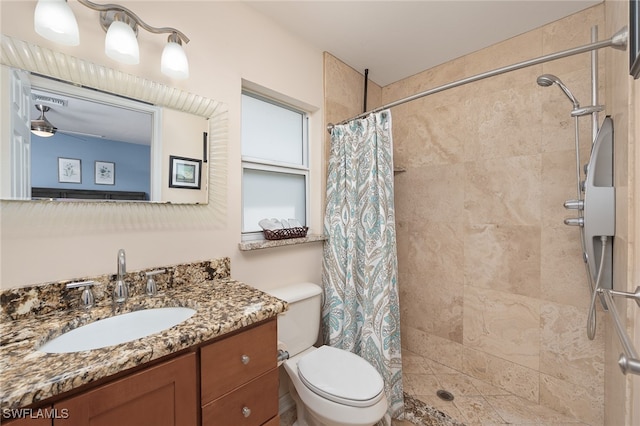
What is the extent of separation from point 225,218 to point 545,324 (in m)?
2.11

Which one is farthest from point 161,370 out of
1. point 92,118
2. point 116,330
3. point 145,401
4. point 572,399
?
point 572,399

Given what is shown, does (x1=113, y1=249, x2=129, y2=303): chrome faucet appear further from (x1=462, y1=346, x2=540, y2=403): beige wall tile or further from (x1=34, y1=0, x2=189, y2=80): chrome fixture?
(x1=462, y1=346, x2=540, y2=403): beige wall tile

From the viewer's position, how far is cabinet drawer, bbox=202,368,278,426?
0.85 m

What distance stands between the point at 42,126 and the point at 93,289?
63cm

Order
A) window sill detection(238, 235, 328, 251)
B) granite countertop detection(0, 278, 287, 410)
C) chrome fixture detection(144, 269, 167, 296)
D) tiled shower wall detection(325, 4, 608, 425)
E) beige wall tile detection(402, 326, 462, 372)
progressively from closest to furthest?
granite countertop detection(0, 278, 287, 410)
chrome fixture detection(144, 269, 167, 296)
window sill detection(238, 235, 328, 251)
tiled shower wall detection(325, 4, 608, 425)
beige wall tile detection(402, 326, 462, 372)

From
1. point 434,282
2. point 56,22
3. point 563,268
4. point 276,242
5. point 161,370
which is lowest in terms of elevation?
point 434,282

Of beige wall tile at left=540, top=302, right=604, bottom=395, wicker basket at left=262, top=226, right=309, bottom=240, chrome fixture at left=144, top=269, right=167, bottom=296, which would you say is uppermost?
wicker basket at left=262, top=226, right=309, bottom=240

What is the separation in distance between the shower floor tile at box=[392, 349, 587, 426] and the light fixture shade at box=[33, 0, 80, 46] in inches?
96.2

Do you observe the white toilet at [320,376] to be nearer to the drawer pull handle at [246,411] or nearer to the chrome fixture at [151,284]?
the drawer pull handle at [246,411]

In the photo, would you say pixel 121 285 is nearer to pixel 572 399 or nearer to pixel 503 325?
pixel 503 325

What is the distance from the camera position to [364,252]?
5.72ft

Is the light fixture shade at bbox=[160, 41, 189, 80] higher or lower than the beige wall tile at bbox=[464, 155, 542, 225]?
higher

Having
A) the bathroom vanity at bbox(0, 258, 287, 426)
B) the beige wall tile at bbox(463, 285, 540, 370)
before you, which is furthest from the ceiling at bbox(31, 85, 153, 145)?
the beige wall tile at bbox(463, 285, 540, 370)

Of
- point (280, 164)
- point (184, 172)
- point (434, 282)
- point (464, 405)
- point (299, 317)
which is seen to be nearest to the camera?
point (184, 172)
